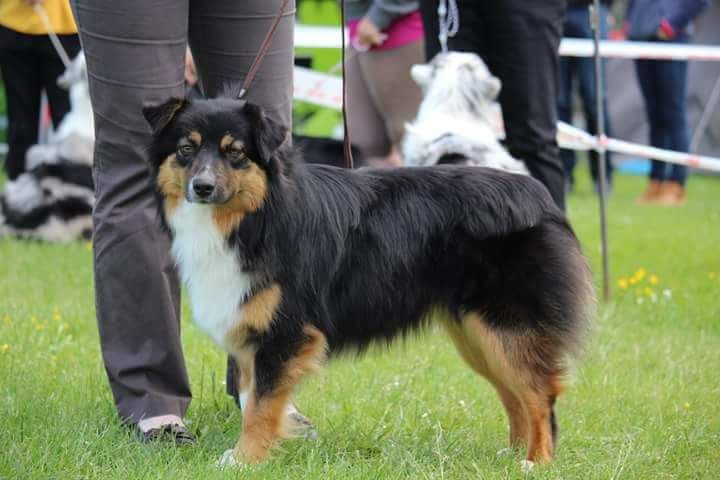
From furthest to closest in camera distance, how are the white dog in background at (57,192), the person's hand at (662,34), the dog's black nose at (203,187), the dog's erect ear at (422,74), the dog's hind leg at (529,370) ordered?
1. the person's hand at (662,34)
2. the white dog in background at (57,192)
3. the dog's erect ear at (422,74)
4. the dog's hind leg at (529,370)
5. the dog's black nose at (203,187)

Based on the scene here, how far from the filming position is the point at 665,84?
1085cm

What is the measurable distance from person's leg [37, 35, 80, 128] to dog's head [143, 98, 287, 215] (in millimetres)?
4482

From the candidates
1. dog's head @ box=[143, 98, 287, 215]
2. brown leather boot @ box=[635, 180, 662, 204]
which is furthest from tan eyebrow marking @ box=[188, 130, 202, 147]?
brown leather boot @ box=[635, 180, 662, 204]

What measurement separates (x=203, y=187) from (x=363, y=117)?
4372mm

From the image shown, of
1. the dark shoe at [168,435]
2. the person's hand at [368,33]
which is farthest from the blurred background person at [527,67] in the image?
the dark shoe at [168,435]

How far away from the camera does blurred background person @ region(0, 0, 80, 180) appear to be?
7195mm

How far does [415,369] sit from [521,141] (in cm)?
134

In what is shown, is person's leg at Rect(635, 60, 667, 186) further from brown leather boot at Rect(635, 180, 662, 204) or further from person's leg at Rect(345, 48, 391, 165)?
person's leg at Rect(345, 48, 391, 165)

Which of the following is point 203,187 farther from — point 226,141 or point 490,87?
point 490,87

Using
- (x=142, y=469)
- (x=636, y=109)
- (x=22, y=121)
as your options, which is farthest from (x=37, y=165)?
(x=636, y=109)

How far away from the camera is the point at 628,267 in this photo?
7531mm

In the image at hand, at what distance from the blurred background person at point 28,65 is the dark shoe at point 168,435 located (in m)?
4.07

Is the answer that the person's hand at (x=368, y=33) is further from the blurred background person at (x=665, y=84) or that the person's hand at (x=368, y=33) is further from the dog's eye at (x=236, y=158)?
the blurred background person at (x=665, y=84)

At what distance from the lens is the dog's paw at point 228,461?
10.9 ft
